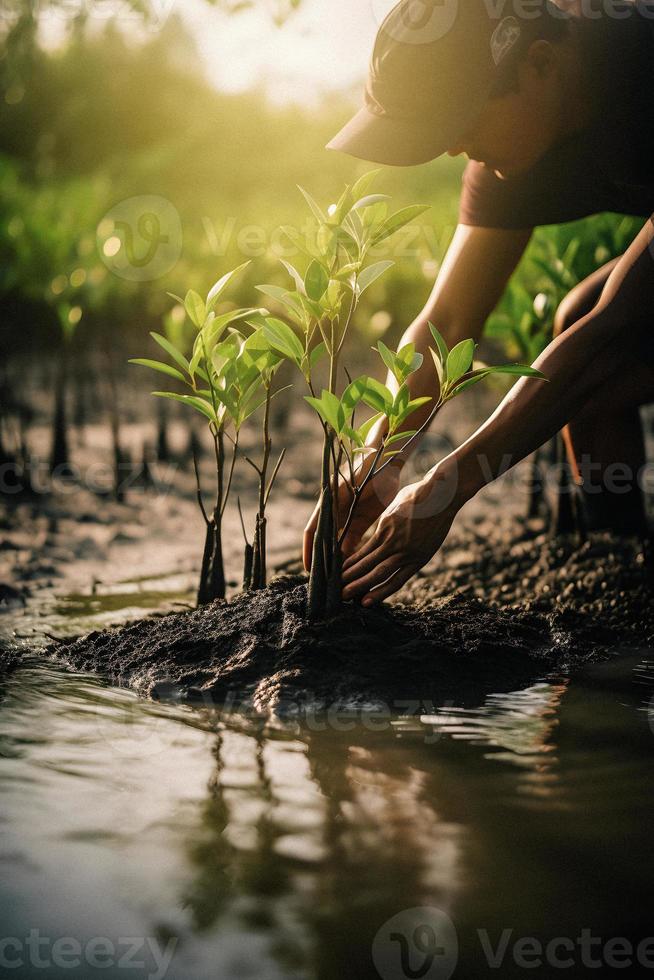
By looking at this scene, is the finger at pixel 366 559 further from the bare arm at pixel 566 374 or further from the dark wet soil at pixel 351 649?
the bare arm at pixel 566 374

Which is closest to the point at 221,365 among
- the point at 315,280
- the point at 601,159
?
the point at 315,280

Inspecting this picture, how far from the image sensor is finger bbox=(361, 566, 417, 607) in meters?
1.93

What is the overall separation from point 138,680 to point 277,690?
33cm

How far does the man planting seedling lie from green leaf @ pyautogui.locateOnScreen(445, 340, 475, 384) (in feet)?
0.43

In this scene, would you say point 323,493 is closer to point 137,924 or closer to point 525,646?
point 525,646

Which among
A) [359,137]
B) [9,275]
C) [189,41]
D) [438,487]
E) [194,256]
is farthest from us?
[189,41]

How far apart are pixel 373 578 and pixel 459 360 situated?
0.48m

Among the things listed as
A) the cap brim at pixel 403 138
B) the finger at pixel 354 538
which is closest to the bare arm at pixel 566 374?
the finger at pixel 354 538

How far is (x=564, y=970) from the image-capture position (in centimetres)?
111

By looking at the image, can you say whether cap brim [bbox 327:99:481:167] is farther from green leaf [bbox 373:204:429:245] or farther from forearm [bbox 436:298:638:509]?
forearm [bbox 436:298:638:509]

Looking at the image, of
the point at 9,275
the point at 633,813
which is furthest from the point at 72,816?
the point at 9,275

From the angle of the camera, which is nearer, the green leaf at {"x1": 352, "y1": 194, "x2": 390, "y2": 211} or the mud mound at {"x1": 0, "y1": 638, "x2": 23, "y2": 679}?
the green leaf at {"x1": 352, "y1": 194, "x2": 390, "y2": 211}

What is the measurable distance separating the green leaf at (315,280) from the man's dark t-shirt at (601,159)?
27.5 inches

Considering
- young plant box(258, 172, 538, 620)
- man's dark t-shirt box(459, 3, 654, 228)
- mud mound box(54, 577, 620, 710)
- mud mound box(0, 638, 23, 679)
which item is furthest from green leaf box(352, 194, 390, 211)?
mud mound box(0, 638, 23, 679)
